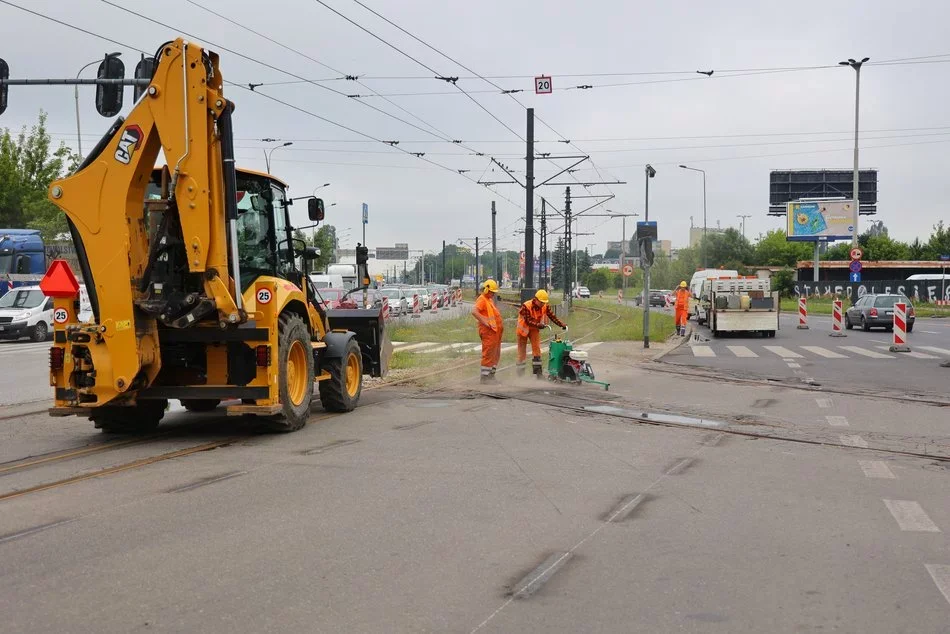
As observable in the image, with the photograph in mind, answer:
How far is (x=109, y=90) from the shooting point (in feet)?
53.5

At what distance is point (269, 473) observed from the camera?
816 centimetres

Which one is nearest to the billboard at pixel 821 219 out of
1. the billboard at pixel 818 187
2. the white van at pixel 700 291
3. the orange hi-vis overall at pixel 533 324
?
the billboard at pixel 818 187

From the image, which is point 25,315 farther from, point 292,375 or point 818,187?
point 818,187

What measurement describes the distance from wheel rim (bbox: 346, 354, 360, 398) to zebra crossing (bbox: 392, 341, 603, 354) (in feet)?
32.5

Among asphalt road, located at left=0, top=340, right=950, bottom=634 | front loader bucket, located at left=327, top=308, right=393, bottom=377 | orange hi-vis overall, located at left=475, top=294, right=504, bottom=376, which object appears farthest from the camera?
orange hi-vis overall, located at left=475, top=294, right=504, bottom=376

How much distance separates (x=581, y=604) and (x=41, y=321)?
29.1 m

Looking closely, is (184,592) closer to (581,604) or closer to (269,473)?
(581,604)

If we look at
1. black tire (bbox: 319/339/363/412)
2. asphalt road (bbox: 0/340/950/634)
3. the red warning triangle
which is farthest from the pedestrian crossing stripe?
the red warning triangle

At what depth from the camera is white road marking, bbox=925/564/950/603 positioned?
506cm

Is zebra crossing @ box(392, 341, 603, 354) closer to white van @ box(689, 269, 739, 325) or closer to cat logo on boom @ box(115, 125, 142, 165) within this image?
cat logo on boom @ box(115, 125, 142, 165)

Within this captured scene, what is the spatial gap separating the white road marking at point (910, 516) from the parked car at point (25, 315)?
2692 centimetres

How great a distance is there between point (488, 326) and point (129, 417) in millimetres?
6798

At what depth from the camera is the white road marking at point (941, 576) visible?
16.6ft

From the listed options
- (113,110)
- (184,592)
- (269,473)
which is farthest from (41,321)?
(184,592)
